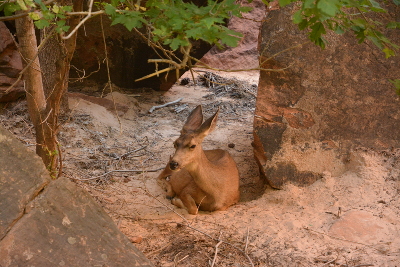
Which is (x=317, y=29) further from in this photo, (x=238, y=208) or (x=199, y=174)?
(x=238, y=208)

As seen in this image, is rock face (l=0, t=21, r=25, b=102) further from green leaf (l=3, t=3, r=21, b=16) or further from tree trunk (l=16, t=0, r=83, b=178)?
green leaf (l=3, t=3, r=21, b=16)

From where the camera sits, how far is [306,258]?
384 cm

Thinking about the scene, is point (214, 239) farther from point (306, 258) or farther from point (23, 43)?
point (23, 43)

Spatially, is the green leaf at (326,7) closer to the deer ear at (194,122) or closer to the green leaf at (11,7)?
the green leaf at (11,7)

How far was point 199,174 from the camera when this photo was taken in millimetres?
5039

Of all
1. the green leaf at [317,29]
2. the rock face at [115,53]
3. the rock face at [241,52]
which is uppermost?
the green leaf at [317,29]

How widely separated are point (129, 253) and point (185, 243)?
137cm

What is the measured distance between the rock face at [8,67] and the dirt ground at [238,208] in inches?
7.6

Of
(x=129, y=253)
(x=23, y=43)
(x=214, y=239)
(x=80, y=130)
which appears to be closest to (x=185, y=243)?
(x=214, y=239)

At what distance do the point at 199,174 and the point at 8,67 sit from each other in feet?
11.5

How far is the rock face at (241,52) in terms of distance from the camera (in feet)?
43.8

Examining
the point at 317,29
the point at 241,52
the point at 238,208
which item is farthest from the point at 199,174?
the point at 241,52

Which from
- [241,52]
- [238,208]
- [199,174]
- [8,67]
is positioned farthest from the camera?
[241,52]

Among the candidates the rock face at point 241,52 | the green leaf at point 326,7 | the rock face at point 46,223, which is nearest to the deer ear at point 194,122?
the rock face at point 46,223
